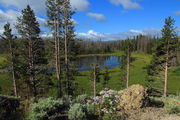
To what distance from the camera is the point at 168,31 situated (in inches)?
677

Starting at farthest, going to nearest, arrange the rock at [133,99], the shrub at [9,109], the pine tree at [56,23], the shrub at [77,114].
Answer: the pine tree at [56,23], the rock at [133,99], the shrub at [9,109], the shrub at [77,114]

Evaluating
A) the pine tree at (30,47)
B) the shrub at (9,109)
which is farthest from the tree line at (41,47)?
the shrub at (9,109)

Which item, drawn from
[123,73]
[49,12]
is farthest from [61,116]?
[123,73]

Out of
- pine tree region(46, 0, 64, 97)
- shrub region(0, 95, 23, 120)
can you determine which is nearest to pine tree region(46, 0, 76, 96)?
pine tree region(46, 0, 64, 97)

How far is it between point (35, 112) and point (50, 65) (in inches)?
471

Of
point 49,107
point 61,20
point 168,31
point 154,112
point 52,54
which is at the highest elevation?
point 61,20

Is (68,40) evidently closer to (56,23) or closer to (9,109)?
(56,23)

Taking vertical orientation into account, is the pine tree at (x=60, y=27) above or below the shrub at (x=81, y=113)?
above

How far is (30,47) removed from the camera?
17.3 metres

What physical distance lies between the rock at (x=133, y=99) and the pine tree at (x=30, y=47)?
12.3 meters

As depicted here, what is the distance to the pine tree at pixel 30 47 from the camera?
17.1m

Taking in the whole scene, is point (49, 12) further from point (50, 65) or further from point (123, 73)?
point (123, 73)

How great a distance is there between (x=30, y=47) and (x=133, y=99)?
1407cm

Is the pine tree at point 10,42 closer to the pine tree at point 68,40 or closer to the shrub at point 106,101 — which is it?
the pine tree at point 68,40
